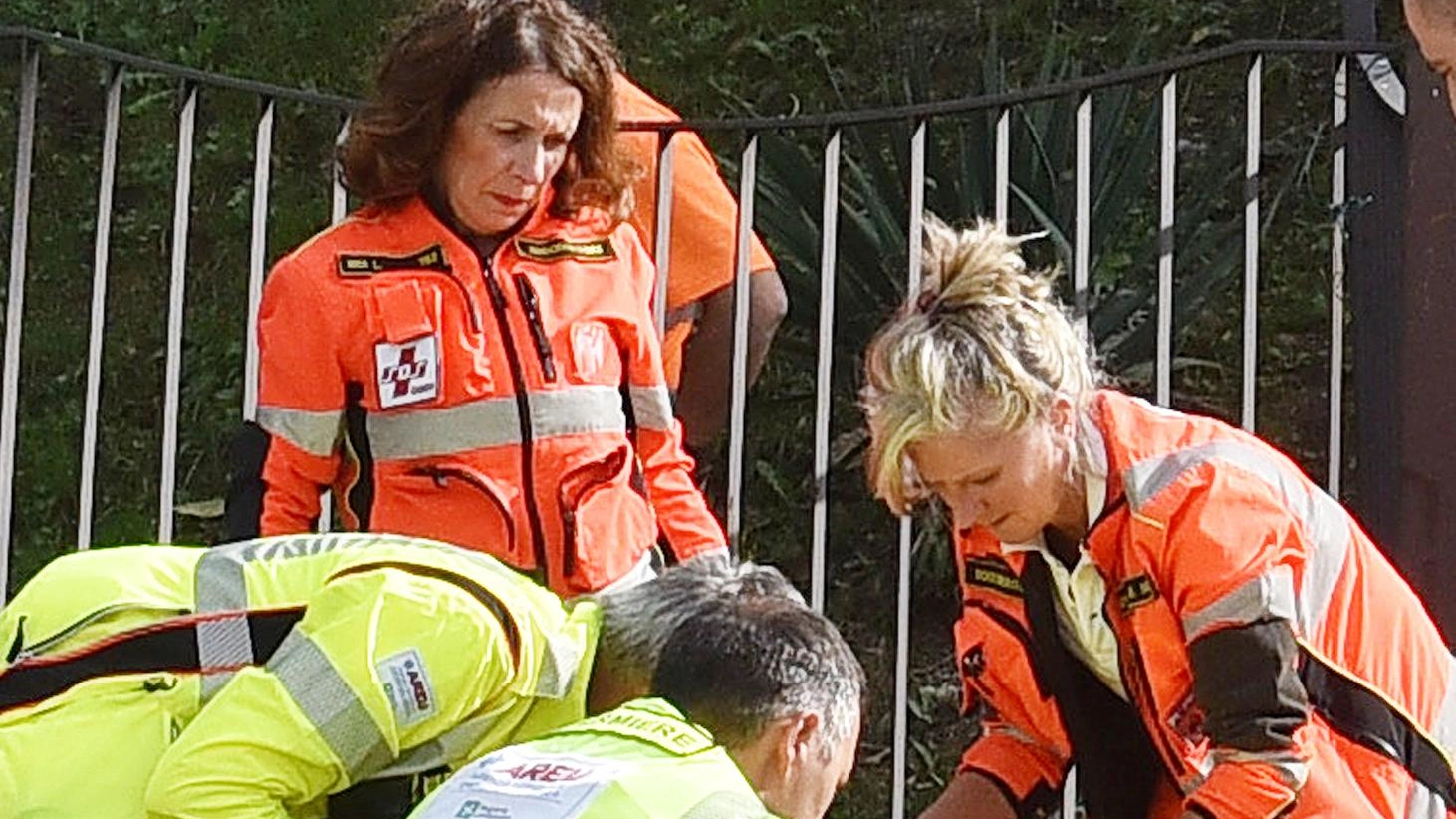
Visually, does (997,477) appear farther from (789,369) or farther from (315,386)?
(789,369)

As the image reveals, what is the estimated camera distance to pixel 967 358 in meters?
2.99

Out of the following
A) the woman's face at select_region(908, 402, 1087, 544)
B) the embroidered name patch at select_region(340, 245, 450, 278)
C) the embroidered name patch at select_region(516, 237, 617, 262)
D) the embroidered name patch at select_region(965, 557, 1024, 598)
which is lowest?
the embroidered name patch at select_region(965, 557, 1024, 598)

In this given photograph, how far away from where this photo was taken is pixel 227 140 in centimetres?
692

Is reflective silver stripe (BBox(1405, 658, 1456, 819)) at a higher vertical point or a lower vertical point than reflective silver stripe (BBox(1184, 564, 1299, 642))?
lower

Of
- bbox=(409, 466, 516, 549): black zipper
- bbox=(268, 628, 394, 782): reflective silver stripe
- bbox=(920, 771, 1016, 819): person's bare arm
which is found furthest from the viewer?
bbox=(409, 466, 516, 549): black zipper

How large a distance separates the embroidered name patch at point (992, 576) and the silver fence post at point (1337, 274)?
3.88ft

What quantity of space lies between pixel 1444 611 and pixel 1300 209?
2.52 meters

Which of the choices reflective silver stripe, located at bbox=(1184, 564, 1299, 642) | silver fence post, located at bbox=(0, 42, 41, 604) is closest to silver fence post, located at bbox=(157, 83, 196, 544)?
silver fence post, located at bbox=(0, 42, 41, 604)

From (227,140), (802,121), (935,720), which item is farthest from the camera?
(227,140)

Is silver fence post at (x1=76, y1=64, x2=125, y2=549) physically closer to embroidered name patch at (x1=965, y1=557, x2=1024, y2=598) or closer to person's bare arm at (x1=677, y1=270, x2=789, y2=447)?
person's bare arm at (x1=677, y1=270, x2=789, y2=447)

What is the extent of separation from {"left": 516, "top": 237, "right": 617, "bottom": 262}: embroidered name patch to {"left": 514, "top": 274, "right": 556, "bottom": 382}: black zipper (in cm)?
5

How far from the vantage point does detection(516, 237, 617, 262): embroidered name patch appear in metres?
3.64

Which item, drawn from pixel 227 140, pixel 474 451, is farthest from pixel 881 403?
pixel 227 140

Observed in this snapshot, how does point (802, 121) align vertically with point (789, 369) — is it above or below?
above
